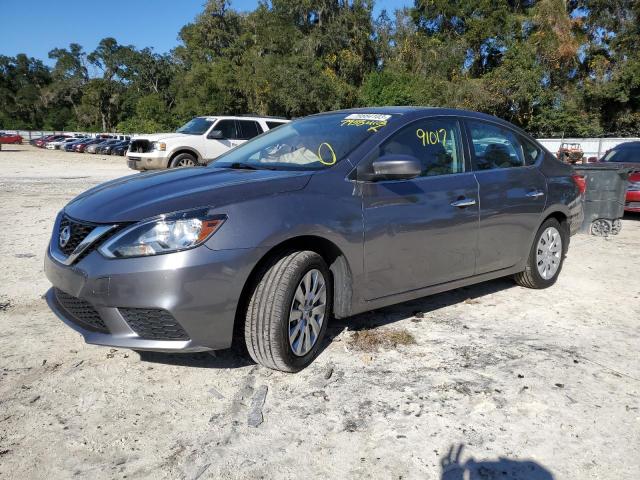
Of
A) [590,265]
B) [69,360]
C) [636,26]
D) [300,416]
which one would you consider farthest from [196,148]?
[636,26]

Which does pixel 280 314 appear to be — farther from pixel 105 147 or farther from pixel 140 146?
pixel 105 147

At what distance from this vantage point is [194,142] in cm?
1439

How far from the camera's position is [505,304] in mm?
4922

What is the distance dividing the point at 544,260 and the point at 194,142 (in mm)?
10875

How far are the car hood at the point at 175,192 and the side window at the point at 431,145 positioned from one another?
81 centimetres

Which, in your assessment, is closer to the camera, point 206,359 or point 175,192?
point 175,192

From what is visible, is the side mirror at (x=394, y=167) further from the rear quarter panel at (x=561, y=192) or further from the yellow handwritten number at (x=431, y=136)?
the rear quarter panel at (x=561, y=192)

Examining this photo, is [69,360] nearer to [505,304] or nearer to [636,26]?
[505,304]

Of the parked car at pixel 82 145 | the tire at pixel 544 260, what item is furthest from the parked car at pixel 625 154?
the parked car at pixel 82 145

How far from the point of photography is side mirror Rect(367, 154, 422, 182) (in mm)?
3512

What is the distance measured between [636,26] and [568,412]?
41.1m

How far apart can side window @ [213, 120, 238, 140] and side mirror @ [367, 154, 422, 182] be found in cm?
1161

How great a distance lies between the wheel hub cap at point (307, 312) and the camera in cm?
330

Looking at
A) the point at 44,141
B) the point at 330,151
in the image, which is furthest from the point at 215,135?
the point at 44,141
